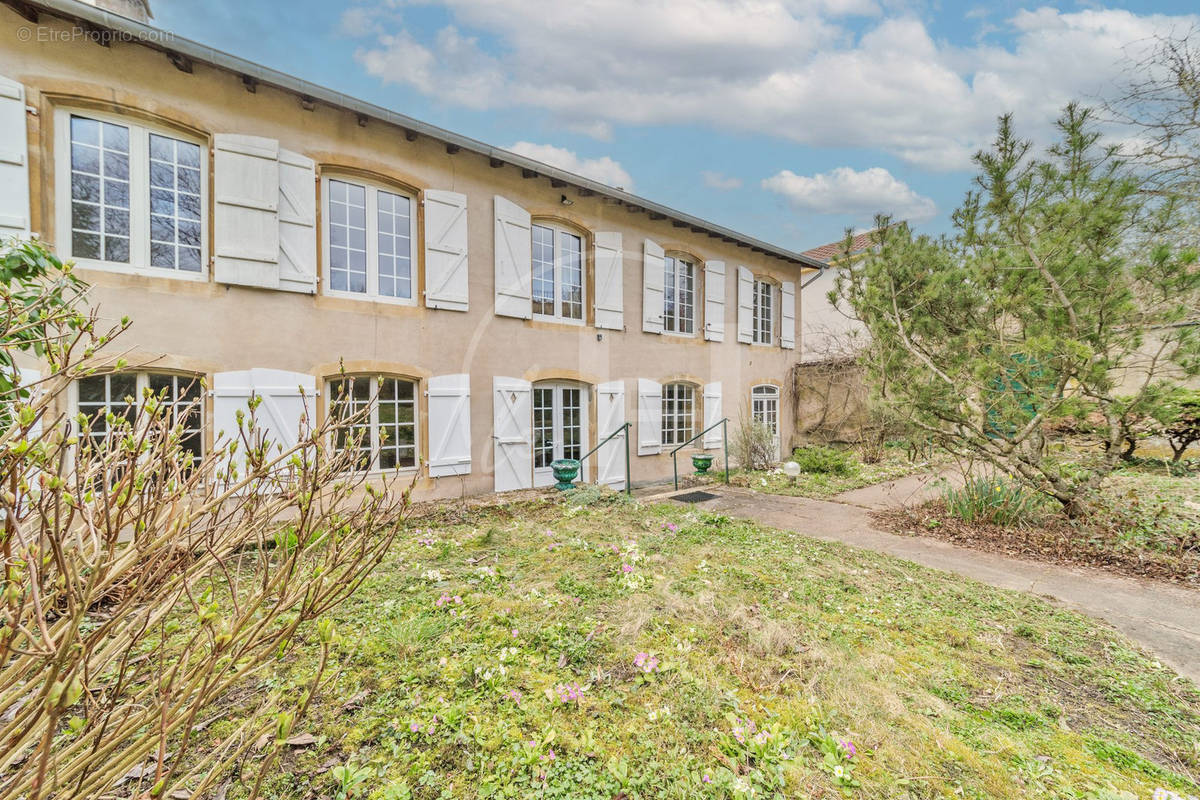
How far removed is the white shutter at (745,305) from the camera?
11023 mm

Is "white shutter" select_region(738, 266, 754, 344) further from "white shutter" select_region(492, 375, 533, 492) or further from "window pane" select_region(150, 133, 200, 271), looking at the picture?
"window pane" select_region(150, 133, 200, 271)

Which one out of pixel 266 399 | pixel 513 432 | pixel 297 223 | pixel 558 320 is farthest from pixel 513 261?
pixel 266 399

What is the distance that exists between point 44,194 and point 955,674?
26.7 feet

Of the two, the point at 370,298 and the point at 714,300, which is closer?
the point at 370,298

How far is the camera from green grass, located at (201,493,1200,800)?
6.27 ft

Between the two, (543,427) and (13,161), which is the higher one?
(13,161)

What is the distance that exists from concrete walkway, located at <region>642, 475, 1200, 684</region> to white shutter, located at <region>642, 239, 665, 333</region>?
3.64m

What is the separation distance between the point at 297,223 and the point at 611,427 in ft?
17.8

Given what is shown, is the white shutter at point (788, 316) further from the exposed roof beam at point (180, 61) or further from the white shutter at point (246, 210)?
the exposed roof beam at point (180, 61)

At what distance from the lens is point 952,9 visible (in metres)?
7.49

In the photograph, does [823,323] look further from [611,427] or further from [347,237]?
[347,237]

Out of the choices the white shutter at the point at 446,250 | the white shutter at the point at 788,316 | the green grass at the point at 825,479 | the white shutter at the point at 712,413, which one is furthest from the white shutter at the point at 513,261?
the white shutter at the point at 788,316

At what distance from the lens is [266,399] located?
563 cm

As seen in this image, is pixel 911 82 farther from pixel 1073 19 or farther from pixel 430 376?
pixel 430 376
